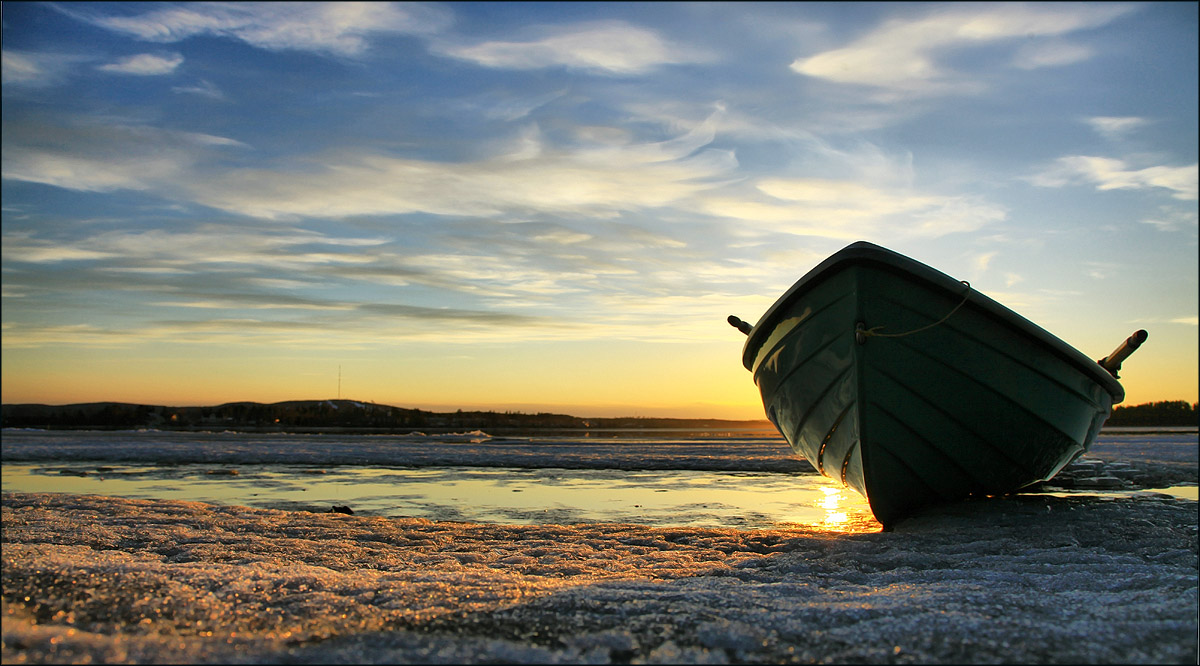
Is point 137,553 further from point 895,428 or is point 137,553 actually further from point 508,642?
point 895,428

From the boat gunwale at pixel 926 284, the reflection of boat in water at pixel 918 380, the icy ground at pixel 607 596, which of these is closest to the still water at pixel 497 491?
the reflection of boat in water at pixel 918 380

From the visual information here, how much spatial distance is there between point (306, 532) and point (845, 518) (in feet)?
16.3

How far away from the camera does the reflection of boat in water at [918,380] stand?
5.10 m

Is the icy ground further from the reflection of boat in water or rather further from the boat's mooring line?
the boat's mooring line

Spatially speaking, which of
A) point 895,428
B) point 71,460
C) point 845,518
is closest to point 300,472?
point 71,460

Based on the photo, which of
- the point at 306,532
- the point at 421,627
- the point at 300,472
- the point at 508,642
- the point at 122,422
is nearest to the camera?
the point at 508,642

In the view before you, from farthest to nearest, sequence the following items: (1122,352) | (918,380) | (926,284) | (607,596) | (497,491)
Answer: (497,491) → (1122,352) → (918,380) → (926,284) → (607,596)

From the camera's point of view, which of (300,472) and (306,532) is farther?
(300,472)

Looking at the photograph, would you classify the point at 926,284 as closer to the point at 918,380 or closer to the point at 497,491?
the point at 918,380

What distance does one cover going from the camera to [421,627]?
2.58m

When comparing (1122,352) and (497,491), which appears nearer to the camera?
(1122,352)

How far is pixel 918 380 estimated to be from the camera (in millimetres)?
5238

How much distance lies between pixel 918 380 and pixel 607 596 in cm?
320

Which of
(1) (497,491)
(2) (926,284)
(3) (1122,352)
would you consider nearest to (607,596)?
(2) (926,284)
